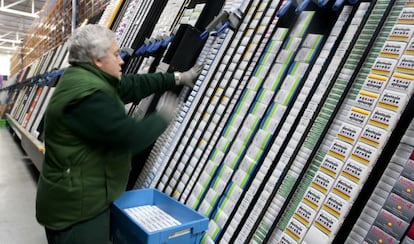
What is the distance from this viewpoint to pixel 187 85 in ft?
7.68

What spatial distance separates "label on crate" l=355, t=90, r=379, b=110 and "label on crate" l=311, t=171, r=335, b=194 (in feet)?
0.95

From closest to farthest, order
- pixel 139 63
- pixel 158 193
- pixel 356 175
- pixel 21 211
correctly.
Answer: pixel 356 175, pixel 158 193, pixel 139 63, pixel 21 211

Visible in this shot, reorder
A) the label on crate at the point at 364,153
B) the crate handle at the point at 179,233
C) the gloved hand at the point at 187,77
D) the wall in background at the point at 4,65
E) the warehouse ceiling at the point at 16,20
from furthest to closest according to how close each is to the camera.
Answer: the wall in background at the point at 4,65 → the warehouse ceiling at the point at 16,20 → the gloved hand at the point at 187,77 → the crate handle at the point at 179,233 → the label on crate at the point at 364,153

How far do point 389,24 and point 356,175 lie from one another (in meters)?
0.61

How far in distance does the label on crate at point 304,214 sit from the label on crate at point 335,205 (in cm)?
6

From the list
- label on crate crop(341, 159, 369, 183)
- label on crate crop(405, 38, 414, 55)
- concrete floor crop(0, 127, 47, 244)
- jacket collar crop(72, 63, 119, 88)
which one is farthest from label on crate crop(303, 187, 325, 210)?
concrete floor crop(0, 127, 47, 244)

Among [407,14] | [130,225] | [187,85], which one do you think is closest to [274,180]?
[130,225]

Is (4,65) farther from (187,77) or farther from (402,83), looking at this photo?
(402,83)

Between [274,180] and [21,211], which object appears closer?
[274,180]

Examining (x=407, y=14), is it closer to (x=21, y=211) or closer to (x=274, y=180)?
(x=274, y=180)

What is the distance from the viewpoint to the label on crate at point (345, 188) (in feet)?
4.06

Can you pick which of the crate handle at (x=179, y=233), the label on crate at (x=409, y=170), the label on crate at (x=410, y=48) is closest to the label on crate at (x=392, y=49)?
the label on crate at (x=410, y=48)

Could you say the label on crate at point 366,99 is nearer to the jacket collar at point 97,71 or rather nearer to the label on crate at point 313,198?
the label on crate at point 313,198

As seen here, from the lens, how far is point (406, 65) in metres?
1.27
